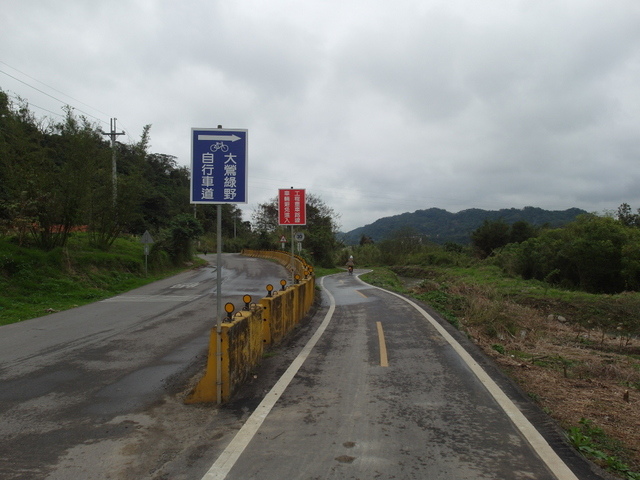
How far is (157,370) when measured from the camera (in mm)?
7301

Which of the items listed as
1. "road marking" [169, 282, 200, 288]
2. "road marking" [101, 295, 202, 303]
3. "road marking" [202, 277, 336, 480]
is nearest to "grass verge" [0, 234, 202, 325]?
"road marking" [101, 295, 202, 303]

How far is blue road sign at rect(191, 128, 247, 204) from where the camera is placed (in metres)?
5.48

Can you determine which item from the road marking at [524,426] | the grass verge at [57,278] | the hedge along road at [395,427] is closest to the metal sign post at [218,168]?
the hedge along road at [395,427]

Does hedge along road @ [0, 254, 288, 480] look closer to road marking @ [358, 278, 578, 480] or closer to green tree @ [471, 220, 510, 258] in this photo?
road marking @ [358, 278, 578, 480]

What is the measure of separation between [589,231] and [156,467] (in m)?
27.4

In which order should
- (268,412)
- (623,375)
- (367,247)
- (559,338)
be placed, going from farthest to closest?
(367,247) → (559,338) → (623,375) → (268,412)

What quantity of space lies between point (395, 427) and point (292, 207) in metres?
11.6

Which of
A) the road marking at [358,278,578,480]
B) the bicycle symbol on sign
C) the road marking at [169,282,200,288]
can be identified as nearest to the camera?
the road marking at [358,278,578,480]

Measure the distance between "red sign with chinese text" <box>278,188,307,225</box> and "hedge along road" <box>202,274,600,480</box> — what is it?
26.6 feet

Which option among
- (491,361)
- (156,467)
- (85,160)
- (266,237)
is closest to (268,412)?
(156,467)

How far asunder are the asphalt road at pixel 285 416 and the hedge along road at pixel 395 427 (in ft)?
0.05

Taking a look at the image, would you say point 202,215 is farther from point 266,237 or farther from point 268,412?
point 268,412

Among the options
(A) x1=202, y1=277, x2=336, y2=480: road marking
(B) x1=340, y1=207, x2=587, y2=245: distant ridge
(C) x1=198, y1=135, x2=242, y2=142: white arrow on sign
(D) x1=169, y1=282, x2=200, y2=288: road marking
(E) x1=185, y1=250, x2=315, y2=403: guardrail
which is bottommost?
(A) x1=202, y1=277, x2=336, y2=480: road marking

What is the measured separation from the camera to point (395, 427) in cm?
470
